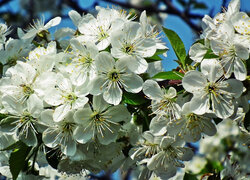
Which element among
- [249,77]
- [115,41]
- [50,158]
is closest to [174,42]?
[115,41]

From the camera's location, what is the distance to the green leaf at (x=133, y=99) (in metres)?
1.66

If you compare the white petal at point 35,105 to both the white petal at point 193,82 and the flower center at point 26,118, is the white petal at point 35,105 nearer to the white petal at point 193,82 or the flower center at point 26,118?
the flower center at point 26,118

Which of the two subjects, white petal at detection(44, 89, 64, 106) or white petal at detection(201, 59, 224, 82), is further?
white petal at detection(44, 89, 64, 106)

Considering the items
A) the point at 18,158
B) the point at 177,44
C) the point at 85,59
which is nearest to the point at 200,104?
the point at 177,44

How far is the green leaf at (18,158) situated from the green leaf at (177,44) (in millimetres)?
837

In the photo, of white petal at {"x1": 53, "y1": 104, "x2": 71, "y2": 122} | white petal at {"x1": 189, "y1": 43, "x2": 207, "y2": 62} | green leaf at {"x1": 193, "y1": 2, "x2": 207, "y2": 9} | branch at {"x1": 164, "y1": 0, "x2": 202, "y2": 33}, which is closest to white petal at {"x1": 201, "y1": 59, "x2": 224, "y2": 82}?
white petal at {"x1": 189, "y1": 43, "x2": 207, "y2": 62}

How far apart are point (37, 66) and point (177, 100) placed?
26.5 inches

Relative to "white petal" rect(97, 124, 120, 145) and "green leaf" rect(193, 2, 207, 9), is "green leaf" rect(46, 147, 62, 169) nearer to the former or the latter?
"white petal" rect(97, 124, 120, 145)

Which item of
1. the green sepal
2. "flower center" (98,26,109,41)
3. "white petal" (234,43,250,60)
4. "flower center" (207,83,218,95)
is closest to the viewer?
"white petal" (234,43,250,60)

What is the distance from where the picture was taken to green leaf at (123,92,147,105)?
1.66 m

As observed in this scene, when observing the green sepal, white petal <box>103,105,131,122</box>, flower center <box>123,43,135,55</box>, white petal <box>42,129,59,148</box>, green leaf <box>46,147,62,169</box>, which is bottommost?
green leaf <box>46,147,62,169</box>

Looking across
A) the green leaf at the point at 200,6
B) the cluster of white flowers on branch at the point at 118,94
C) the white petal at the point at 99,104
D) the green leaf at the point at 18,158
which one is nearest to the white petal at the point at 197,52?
the cluster of white flowers on branch at the point at 118,94

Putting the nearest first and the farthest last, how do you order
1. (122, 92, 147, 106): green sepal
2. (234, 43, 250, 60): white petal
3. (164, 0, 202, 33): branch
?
1. (234, 43, 250, 60): white petal
2. (122, 92, 147, 106): green sepal
3. (164, 0, 202, 33): branch

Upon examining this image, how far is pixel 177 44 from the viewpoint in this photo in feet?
5.99
